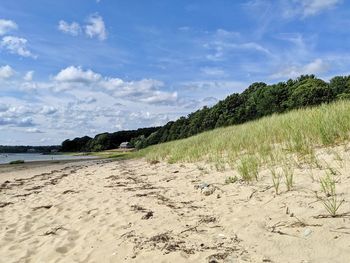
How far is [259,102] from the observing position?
7162 cm

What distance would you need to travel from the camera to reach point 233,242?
459cm

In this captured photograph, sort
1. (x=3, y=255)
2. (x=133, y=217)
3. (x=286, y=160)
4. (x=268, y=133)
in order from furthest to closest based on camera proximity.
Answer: (x=268, y=133)
(x=286, y=160)
(x=133, y=217)
(x=3, y=255)

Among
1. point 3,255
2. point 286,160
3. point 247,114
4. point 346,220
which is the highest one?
point 247,114

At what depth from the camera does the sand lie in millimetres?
4230

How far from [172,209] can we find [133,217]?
2.30 ft

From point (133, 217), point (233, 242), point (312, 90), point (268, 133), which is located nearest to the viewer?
point (233, 242)

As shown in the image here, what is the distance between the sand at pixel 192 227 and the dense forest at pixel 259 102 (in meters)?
31.2

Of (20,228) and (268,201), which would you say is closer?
(268,201)

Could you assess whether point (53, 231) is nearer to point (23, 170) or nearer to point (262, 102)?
point (23, 170)

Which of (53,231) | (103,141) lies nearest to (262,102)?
(53,231)

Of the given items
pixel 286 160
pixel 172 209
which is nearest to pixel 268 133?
pixel 286 160

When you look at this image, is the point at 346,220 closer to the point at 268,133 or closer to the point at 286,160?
the point at 286,160

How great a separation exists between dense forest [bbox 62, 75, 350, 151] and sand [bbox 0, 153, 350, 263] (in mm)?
31194

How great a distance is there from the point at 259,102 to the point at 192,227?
68.1 m
